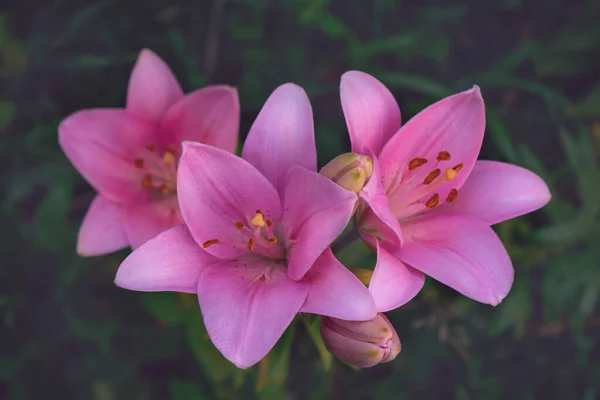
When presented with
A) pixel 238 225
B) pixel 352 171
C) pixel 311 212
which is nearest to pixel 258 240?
pixel 238 225

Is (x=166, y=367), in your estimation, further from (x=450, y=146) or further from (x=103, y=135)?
(x=450, y=146)

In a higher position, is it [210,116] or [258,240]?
[210,116]

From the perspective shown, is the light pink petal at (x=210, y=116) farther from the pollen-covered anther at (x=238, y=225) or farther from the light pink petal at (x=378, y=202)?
the light pink petal at (x=378, y=202)

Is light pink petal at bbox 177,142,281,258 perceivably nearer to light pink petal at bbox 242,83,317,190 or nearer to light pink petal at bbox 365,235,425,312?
light pink petal at bbox 242,83,317,190

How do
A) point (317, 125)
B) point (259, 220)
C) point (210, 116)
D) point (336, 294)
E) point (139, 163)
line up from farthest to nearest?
point (317, 125) → point (139, 163) → point (210, 116) → point (259, 220) → point (336, 294)

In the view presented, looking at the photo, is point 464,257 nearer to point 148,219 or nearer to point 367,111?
point 367,111

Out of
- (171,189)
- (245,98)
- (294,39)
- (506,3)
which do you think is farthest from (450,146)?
(506,3)

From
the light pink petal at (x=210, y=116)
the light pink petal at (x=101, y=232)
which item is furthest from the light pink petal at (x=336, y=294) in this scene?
the light pink petal at (x=101, y=232)

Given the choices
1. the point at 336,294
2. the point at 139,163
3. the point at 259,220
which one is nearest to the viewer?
the point at 336,294
